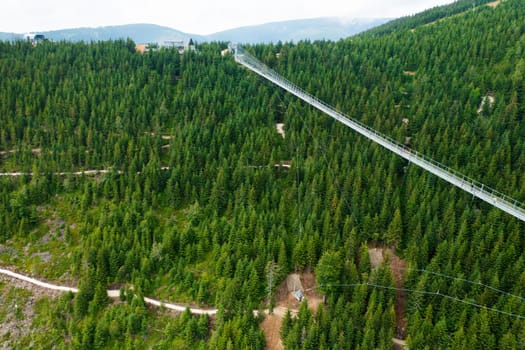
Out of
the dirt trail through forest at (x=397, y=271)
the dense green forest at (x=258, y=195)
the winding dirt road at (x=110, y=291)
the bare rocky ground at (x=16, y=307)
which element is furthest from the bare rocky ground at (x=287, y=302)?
the bare rocky ground at (x=16, y=307)

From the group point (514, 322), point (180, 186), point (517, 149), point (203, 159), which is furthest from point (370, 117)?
point (514, 322)

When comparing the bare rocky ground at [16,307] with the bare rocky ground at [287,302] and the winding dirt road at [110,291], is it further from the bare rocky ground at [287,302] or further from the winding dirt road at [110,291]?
the bare rocky ground at [287,302]

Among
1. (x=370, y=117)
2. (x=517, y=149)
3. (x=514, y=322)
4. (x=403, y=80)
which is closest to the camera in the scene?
(x=514, y=322)

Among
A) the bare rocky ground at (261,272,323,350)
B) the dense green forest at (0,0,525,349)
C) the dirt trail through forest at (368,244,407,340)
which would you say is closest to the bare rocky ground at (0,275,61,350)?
the dense green forest at (0,0,525,349)

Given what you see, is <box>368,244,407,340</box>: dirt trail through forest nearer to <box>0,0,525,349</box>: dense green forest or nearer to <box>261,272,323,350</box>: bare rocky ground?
<box>0,0,525,349</box>: dense green forest

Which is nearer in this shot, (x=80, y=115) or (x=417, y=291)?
(x=417, y=291)

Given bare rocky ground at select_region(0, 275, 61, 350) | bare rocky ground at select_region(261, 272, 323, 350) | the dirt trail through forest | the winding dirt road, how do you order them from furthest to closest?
1. bare rocky ground at select_region(0, 275, 61, 350)
2. the winding dirt road
3. the dirt trail through forest
4. bare rocky ground at select_region(261, 272, 323, 350)

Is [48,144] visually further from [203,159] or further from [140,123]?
[203,159]

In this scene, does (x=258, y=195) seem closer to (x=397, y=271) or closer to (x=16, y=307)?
(x=397, y=271)

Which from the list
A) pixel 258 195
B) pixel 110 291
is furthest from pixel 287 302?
pixel 110 291
